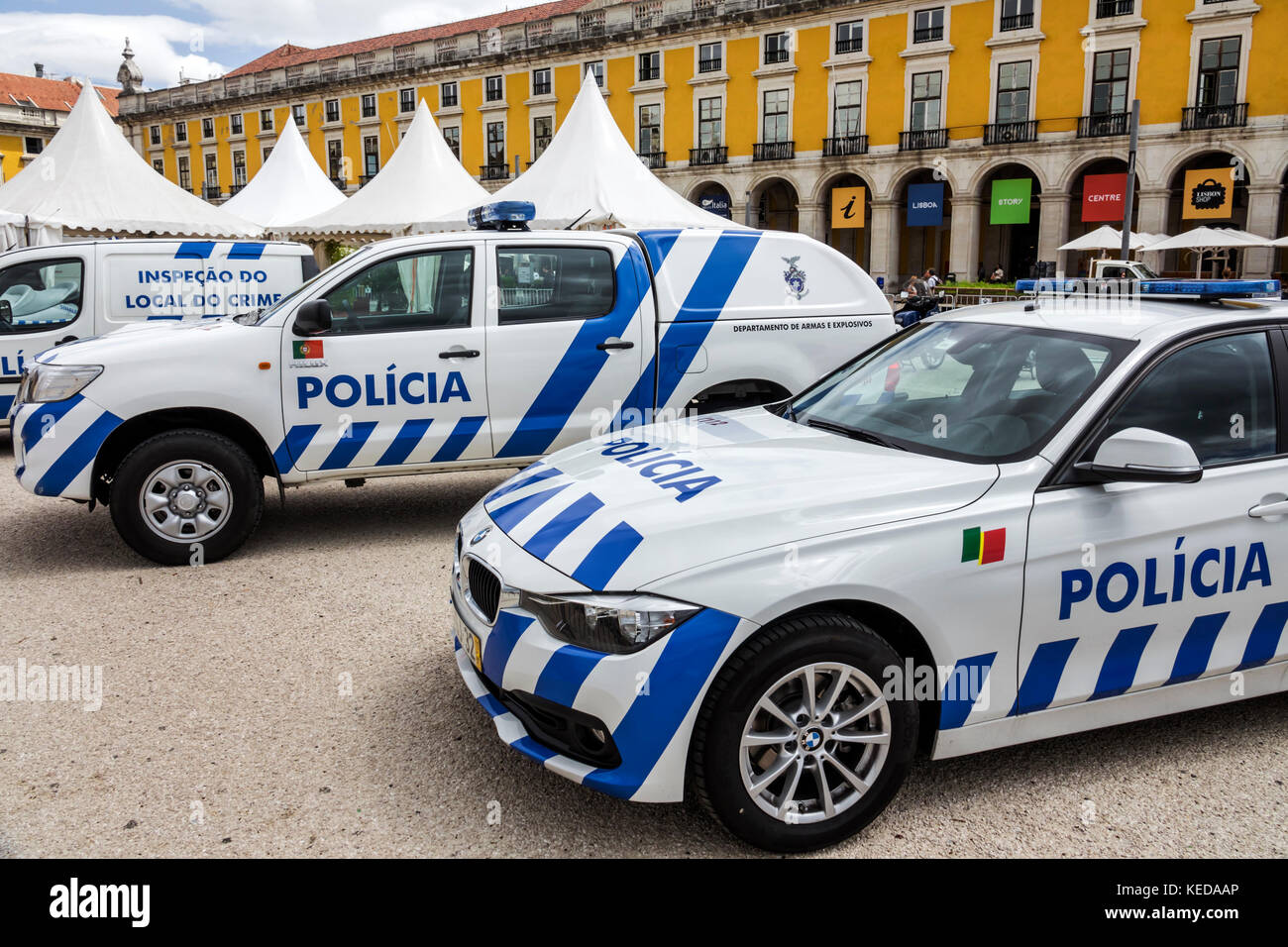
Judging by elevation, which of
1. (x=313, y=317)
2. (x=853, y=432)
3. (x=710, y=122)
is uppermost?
(x=710, y=122)

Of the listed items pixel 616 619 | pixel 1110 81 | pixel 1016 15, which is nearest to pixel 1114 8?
pixel 1110 81

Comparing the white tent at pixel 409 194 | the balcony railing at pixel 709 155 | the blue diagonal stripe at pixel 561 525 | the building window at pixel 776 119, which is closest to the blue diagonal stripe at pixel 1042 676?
the blue diagonal stripe at pixel 561 525

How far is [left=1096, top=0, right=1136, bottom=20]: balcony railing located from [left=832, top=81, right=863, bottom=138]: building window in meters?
8.87

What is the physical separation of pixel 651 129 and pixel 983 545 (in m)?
45.0

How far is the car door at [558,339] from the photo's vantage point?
597 centimetres

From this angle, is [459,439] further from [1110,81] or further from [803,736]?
[1110,81]

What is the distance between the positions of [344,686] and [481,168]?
49.3 meters

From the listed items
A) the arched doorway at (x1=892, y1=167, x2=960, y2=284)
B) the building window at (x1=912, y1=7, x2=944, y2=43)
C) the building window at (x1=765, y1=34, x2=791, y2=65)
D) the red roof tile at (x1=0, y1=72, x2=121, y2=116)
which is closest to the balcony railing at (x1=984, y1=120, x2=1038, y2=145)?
the arched doorway at (x1=892, y1=167, x2=960, y2=284)

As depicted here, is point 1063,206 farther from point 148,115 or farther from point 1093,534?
point 148,115

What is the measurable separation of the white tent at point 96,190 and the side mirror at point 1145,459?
1561 cm

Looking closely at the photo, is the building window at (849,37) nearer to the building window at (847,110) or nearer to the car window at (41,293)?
the building window at (847,110)

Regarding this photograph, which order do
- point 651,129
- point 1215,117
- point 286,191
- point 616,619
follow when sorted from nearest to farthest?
point 616,619
point 286,191
point 1215,117
point 651,129

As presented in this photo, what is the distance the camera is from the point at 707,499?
2.88m

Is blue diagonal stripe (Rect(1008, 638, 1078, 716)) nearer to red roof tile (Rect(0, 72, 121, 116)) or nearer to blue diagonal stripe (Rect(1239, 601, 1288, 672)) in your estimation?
blue diagonal stripe (Rect(1239, 601, 1288, 672))
